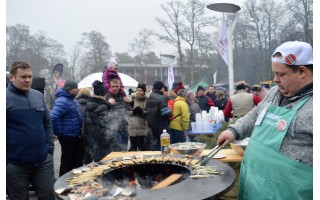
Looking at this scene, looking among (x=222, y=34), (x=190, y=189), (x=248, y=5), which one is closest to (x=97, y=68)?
(x=248, y=5)

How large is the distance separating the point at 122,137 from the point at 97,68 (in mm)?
29044

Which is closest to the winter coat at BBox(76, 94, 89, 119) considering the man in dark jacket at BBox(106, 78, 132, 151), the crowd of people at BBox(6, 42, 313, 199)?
the crowd of people at BBox(6, 42, 313, 199)

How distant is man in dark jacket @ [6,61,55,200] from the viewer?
3.14 m

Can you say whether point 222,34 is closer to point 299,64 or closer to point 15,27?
point 299,64

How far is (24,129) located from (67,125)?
1.57 m

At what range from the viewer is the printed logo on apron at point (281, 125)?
6.12 feet

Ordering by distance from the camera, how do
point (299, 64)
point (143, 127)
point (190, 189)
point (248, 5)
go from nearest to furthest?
point (299, 64)
point (190, 189)
point (143, 127)
point (248, 5)

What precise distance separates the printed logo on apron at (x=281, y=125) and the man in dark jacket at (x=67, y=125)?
3779 mm

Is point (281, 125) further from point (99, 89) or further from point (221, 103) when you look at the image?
point (221, 103)

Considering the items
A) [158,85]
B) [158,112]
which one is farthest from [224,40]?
[158,112]

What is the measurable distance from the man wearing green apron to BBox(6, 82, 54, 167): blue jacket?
2.55m

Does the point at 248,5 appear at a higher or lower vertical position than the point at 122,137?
higher

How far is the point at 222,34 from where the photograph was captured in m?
8.26

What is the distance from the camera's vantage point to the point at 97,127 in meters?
4.77
